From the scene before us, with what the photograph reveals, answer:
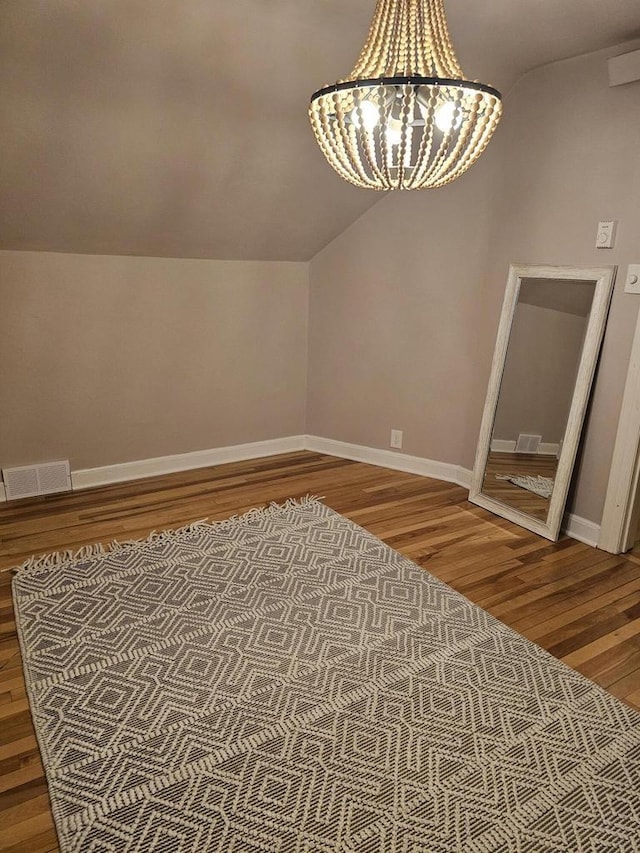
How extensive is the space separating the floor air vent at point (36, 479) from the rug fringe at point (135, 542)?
31.0 inches

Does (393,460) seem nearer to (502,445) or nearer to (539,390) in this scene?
(502,445)

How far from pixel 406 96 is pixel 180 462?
121 inches

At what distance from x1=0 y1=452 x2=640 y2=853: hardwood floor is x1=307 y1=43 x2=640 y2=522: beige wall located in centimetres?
39

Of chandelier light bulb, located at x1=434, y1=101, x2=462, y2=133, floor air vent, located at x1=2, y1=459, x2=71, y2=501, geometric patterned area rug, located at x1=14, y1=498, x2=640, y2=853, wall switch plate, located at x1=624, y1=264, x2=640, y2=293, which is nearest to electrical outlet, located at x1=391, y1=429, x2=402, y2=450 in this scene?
geometric patterned area rug, located at x1=14, y1=498, x2=640, y2=853

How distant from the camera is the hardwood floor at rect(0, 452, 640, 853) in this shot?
1875mm

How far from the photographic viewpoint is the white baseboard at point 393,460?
3878 mm

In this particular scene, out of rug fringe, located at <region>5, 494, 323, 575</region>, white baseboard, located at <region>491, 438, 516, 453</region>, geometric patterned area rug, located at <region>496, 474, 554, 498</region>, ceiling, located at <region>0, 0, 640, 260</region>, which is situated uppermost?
ceiling, located at <region>0, 0, 640, 260</region>

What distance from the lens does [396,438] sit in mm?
4113

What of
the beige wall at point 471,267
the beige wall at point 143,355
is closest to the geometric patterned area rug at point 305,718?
the beige wall at point 143,355

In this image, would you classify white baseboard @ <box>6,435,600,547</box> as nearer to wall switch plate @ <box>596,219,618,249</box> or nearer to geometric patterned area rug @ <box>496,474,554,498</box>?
geometric patterned area rug @ <box>496,474,554,498</box>

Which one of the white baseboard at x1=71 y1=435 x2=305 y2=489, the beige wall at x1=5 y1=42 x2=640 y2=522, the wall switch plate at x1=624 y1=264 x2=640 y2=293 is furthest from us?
the white baseboard at x1=71 y1=435 x2=305 y2=489

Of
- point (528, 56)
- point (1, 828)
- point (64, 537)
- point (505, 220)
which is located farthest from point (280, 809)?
point (528, 56)

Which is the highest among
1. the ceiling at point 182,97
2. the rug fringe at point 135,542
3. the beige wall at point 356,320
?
the ceiling at point 182,97

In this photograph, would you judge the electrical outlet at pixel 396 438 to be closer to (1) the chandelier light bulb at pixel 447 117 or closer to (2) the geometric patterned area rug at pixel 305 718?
(2) the geometric patterned area rug at pixel 305 718
